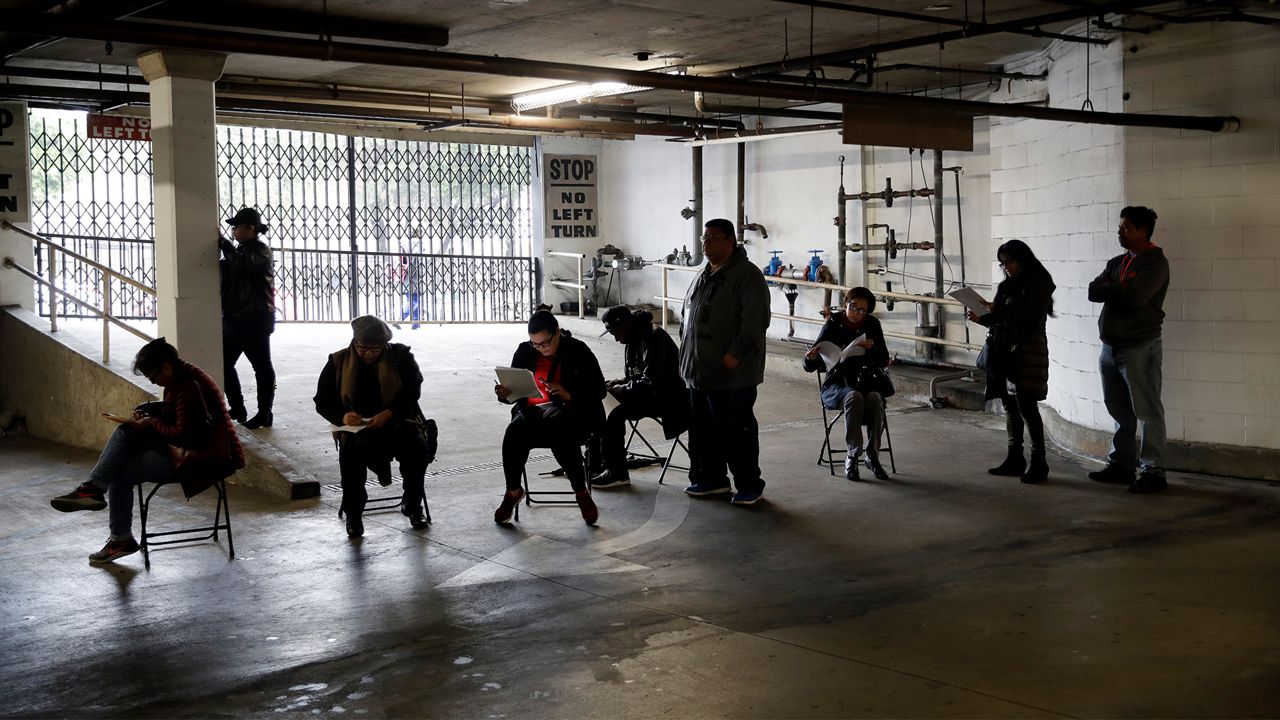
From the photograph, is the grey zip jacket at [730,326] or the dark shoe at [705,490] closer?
the grey zip jacket at [730,326]

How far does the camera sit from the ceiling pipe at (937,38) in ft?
23.5

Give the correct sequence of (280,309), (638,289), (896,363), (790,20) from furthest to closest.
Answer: (638,289)
(280,309)
(896,363)
(790,20)

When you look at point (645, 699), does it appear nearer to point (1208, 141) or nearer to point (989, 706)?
point (989, 706)

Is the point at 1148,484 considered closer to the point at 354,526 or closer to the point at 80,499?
the point at 354,526

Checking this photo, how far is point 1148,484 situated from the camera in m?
7.25

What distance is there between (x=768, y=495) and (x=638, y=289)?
33.0 ft

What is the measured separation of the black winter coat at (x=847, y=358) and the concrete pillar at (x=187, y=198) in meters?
4.24

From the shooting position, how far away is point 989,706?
3.89 metres

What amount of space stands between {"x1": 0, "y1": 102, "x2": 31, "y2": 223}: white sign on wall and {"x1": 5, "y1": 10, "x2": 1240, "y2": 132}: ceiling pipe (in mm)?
5689

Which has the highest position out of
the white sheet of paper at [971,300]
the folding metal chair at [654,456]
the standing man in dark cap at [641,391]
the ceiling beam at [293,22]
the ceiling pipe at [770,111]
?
the ceiling pipe at [770,111]

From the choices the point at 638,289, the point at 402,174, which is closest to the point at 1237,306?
the point at 638,289

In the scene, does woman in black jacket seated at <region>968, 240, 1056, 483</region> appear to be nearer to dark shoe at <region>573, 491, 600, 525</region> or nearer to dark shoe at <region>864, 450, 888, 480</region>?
dark shoe at <region>864, 450, 888, 480</region>

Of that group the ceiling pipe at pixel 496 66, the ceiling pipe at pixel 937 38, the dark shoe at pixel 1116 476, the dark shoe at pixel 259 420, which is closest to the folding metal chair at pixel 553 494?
the ceiling pipe at pixel 496 66

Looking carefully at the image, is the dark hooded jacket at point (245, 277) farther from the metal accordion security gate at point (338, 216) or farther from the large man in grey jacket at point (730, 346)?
the metal accordion security gate at point (338, 216)
